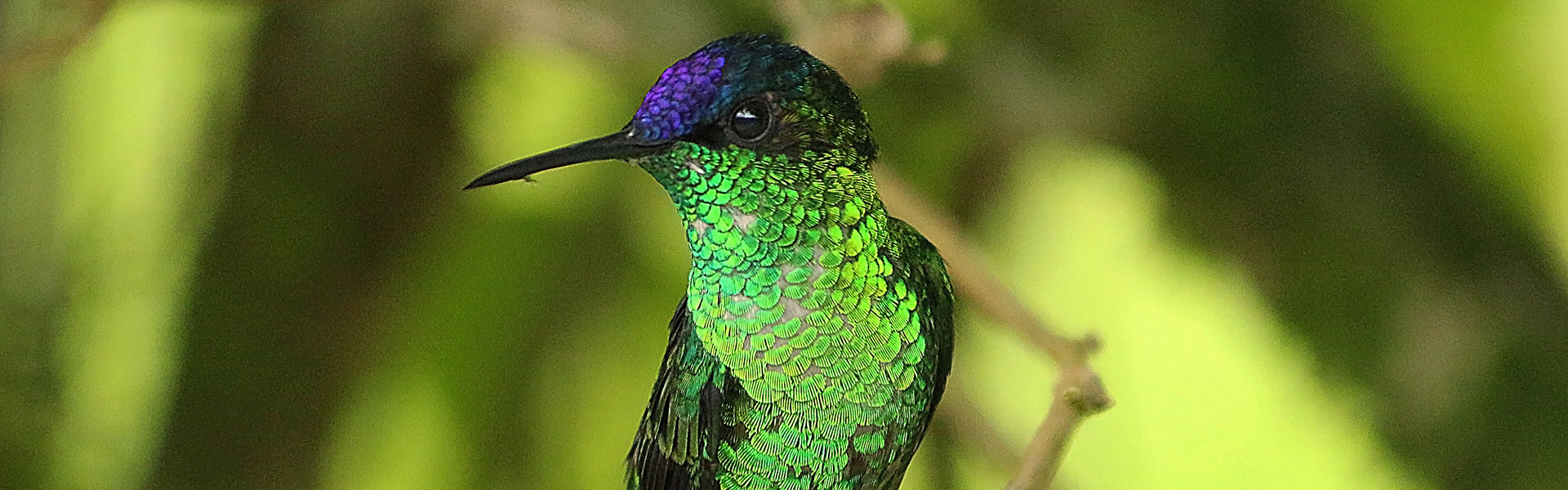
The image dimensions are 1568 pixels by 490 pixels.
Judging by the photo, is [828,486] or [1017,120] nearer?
[828,486]

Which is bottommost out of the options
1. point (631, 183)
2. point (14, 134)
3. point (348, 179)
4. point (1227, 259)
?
point (14, 134)

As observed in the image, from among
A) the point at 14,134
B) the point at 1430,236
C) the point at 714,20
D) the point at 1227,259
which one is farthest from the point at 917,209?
the point at 14,134

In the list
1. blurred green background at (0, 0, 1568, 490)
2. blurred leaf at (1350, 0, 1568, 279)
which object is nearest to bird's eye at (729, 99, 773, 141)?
blurred green background at (0, 0, 1568, 490)

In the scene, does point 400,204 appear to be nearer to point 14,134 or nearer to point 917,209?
point 14,134

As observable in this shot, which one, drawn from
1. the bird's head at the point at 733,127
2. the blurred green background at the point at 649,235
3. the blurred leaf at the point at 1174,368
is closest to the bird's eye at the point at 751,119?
the bird's head at the point at 733,127

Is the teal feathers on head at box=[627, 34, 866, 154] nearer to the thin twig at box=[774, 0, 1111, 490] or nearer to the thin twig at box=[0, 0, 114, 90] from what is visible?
the thin twig at box=[774, 0, 1111, 490]

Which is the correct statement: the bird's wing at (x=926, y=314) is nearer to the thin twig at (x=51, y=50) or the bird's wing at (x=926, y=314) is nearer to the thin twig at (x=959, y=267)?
the thin twig at (x=959, y=267)
